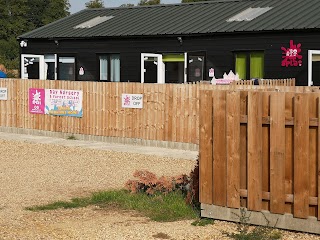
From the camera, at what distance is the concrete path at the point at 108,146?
19.4 metres

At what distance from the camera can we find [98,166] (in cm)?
1681

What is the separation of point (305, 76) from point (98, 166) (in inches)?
449

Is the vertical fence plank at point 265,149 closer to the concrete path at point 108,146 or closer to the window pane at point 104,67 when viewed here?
the concrete path at point 108,146

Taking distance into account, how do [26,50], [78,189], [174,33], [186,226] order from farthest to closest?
1. [26,50]
2. [174,33]
3. [78,189]
4. [186,226]

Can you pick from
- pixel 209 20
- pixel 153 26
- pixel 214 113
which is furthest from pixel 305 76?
pixel 214 113

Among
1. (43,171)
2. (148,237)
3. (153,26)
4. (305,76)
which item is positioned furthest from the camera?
(153,26)

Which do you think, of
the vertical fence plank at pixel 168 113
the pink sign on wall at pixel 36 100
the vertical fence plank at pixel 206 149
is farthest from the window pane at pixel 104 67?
the vertical fence plank at pixel 206 149

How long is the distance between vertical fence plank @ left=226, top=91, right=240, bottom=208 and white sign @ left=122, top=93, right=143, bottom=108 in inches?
464

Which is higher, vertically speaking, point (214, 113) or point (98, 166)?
point (214, 113)

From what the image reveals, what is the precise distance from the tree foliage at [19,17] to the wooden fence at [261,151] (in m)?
57.3

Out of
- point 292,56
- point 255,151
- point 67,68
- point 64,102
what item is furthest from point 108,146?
point 67,68

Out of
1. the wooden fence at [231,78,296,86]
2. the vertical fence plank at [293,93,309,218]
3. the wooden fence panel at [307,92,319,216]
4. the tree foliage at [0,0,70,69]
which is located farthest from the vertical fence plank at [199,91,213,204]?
the tree foliage at [0,0,70,69]

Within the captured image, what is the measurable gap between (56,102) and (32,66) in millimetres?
12155

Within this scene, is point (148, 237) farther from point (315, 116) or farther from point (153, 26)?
point (153, 26)
